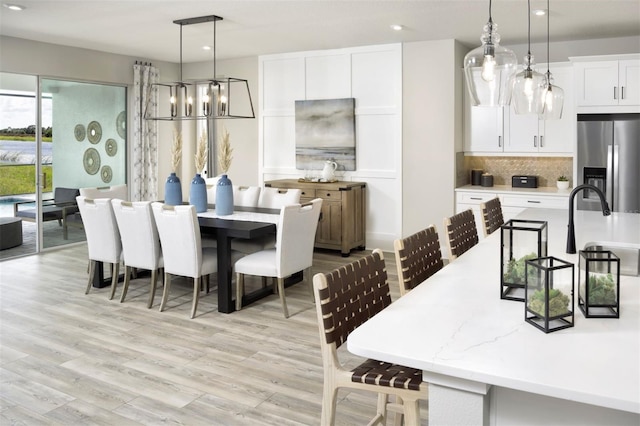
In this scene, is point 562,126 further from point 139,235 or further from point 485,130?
point 139,235

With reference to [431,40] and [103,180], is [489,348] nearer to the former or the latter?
[431,40]

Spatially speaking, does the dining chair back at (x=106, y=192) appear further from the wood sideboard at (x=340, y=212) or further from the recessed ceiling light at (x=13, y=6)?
the wood sideboard at (x=340, y=212)

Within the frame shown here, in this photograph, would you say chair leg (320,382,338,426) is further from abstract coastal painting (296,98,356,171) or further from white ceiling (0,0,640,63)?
abstract coastal painting (296,98,356,171)

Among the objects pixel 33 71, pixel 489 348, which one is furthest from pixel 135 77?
pixel 489 348

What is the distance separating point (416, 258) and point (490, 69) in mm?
960

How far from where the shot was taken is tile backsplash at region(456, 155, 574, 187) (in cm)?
690

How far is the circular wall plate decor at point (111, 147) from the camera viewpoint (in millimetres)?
7988

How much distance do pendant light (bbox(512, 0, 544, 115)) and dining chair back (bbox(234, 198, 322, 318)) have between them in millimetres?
2017

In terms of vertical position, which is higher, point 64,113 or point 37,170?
point 64,113

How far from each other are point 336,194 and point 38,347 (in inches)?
156

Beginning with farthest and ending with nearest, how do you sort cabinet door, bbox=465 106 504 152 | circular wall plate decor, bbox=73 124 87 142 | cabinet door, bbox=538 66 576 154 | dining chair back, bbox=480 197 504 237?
circular wall plate decor, bbox=73 124 87 142 < cabinet door, bbox=465 106 504 152 < cabinet door, bbox=538 66 576 154 < dining chair back, bbox=480 197 504 237

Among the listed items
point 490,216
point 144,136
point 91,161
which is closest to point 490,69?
point 490,216

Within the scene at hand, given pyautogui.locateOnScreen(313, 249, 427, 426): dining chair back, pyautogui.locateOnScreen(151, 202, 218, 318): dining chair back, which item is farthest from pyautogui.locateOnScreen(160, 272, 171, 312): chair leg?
pyautogui.locateOnScreen(313, 249, 427, 426): dining chair back

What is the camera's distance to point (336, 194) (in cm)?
696
